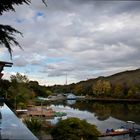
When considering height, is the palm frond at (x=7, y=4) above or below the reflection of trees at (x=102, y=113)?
above

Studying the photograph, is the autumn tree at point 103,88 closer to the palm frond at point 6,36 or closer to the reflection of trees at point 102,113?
the reflection of trees at point 102,113

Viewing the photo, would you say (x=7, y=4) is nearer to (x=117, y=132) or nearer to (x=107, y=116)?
(x=117, y=132)

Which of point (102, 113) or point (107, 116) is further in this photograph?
point (102, 113)

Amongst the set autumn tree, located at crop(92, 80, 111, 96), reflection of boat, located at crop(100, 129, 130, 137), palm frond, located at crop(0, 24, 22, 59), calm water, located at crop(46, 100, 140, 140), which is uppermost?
autumn tree, located at crop(92, 80, 111, 96)

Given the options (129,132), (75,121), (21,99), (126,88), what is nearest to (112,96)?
(126,88)

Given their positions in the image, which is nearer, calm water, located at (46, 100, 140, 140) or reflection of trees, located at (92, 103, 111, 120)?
calm water, located at (46, 100, 140, 140)

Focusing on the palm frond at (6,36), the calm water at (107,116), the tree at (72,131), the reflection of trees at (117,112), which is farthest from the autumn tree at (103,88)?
the palm frond at (6,36)

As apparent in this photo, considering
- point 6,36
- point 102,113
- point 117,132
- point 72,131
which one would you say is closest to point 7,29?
point 6,36

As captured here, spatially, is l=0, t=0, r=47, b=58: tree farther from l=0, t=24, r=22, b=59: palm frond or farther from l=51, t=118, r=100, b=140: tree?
l=51, t=118, r=100, b=140: tree

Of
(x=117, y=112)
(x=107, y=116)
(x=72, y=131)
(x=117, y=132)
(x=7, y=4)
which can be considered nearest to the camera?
(x=7, y=4)

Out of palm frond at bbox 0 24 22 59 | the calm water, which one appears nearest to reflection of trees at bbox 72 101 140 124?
the calm water

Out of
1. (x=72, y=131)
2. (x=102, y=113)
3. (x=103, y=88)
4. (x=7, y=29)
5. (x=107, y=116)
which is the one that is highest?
(x=103, y=88)

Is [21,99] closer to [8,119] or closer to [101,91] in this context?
[8,119]

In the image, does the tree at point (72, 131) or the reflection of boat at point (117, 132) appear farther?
the reflection of boat at point (117, 132)
